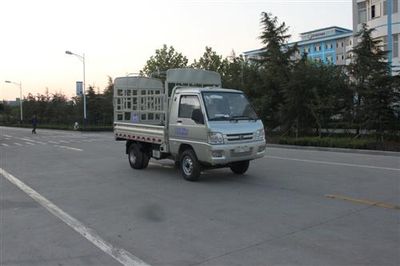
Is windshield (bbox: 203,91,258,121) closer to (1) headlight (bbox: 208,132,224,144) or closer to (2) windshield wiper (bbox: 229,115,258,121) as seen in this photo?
(2) windshield wiper (bbox: 229,115,258,121)

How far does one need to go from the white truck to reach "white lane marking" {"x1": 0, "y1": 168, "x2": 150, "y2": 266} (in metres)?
3.56

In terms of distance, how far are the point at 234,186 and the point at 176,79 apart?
13.3 ft

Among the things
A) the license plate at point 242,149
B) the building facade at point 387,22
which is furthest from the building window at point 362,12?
the license plate at point 242,149

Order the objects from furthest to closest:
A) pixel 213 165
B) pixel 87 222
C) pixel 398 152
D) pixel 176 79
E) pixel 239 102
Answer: pixel 398 152, pixel 176 79, pixel 239 102, pixel 213 165, pixel 87 222

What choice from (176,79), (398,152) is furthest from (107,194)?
(398,152)

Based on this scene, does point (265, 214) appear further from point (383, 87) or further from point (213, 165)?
point (383, 87)

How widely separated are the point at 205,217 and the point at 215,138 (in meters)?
3.27

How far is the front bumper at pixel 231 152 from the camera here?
1038 cm

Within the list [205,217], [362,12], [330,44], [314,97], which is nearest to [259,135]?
[205,217]

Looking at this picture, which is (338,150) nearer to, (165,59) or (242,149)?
(242,149)

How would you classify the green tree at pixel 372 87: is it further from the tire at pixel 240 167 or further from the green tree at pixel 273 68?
the tire at pixel 240 167

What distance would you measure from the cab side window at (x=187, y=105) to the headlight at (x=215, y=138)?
0.90 m

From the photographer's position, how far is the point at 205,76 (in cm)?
1351

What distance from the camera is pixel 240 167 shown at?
474 inches
